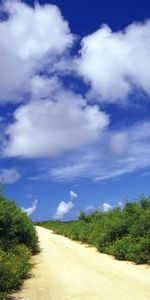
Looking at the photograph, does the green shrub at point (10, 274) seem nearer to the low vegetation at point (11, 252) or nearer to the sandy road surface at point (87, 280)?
the low vegetation at point (11, 252)

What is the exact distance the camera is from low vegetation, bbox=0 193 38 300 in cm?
1652

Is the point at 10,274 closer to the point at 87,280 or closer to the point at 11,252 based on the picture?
the point at 87,280

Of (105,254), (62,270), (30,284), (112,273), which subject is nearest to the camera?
(30,284)

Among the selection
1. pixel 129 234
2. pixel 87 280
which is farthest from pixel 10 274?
pixel 129 234

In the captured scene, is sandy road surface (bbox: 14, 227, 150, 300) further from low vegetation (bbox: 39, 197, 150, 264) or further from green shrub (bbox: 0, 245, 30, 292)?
low vegetation (bbox: 39, 197, 150, 264)

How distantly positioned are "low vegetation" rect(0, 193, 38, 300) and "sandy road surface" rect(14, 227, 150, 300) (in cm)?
47

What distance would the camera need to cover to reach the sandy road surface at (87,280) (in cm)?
1571

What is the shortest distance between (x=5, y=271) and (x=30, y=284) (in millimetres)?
2047

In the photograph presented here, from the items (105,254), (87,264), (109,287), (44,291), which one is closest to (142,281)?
(109,287)

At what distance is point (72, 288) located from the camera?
17.0 metres

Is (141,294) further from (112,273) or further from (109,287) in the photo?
(112,273)

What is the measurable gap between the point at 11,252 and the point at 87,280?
15.9 feet

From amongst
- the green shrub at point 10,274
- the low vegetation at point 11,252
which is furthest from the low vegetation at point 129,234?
the green shrub at point 10,274

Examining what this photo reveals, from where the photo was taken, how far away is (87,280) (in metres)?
18.7
